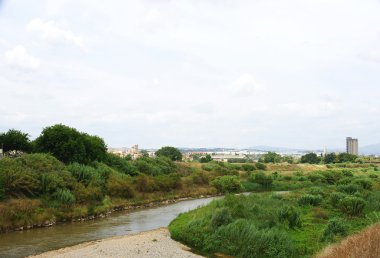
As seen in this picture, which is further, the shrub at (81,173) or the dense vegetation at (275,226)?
the shrub at (81,173)

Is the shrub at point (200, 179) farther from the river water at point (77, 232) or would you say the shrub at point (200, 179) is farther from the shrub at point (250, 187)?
the river water at point (77, 232)

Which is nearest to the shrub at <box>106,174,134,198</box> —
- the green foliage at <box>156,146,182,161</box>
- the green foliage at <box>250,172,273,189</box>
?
the green foliage at <box>250,172,273,189</box>

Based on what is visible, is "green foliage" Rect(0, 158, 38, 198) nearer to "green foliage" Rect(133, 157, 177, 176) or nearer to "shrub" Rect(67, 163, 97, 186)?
"shrub" Rect(67, 163, 97, 186)

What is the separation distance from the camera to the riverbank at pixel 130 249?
2697 cm

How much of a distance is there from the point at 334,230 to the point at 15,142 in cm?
5433

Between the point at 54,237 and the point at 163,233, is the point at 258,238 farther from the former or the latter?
the point at 54,237

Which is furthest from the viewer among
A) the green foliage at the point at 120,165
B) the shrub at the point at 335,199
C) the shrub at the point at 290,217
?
the green foliage at the point at 120,165

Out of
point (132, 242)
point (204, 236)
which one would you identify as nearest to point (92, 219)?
point (132, 242)

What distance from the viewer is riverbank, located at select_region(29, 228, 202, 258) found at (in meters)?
27.0

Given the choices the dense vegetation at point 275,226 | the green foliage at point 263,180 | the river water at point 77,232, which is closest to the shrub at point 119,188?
the river water at point 77,232

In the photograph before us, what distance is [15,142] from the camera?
66.4m

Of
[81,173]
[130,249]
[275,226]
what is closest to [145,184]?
[81,173]

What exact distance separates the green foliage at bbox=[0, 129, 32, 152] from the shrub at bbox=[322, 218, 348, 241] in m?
52.0

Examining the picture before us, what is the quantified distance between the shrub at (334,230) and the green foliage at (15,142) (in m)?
52.0
